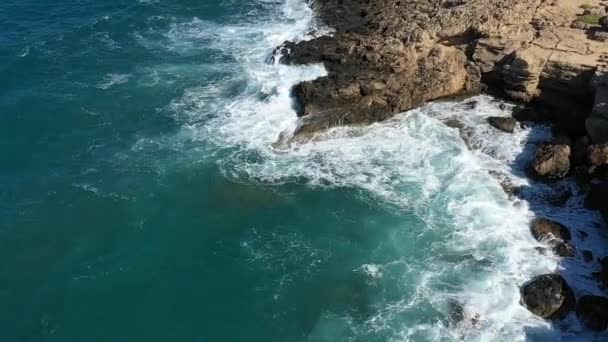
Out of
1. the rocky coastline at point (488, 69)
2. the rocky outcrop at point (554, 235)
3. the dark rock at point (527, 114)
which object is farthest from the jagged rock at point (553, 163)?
the dark rock at point (527, 114)

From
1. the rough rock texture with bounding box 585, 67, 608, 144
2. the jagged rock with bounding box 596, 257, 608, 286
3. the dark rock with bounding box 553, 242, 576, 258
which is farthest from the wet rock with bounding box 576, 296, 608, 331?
the rough rock texture with bounding box 585, 67, 608, 144

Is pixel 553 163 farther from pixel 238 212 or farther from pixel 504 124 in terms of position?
pixel 238 212

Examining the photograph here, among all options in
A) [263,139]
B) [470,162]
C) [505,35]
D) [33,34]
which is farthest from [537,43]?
[33,34]

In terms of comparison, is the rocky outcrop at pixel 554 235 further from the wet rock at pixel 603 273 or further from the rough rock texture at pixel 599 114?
the rough rock texture at pixel 599 114

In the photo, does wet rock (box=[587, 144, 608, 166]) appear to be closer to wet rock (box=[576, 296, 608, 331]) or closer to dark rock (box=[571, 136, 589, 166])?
dark rock (box=[571, 136, 589, 166])

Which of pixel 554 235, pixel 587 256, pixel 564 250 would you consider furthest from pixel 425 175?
pixel 587 256
